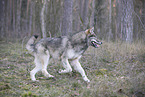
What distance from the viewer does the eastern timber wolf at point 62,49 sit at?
5.08 metres

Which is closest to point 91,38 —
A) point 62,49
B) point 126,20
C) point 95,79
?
point 62,49

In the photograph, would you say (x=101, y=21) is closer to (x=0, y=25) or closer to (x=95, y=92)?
(x=95, y=92)

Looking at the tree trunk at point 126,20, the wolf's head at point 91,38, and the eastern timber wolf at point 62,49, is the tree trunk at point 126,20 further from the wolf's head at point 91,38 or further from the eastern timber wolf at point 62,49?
the eastern timber wolf at point 62,49

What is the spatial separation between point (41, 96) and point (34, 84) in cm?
99

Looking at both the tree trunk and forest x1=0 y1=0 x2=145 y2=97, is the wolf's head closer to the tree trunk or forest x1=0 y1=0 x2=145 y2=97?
forest x1=0 y1=0 x2=145 y2=97

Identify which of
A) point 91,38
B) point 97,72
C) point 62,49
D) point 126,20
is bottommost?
point 97,72

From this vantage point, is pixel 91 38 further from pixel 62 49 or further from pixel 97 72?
pixel 97 72

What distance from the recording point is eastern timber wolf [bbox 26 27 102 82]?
5.08 metres

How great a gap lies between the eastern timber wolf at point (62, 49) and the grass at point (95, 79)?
1.38 feet

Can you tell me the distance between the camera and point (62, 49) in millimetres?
5227

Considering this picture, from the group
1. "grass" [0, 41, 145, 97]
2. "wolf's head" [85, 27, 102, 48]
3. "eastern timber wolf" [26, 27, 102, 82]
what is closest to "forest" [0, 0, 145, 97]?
"grass" [0, 41, 145, 97]

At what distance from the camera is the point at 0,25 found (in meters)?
16.5

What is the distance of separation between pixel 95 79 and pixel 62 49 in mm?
1513

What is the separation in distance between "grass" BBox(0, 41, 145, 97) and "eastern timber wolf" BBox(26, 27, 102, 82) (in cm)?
42
